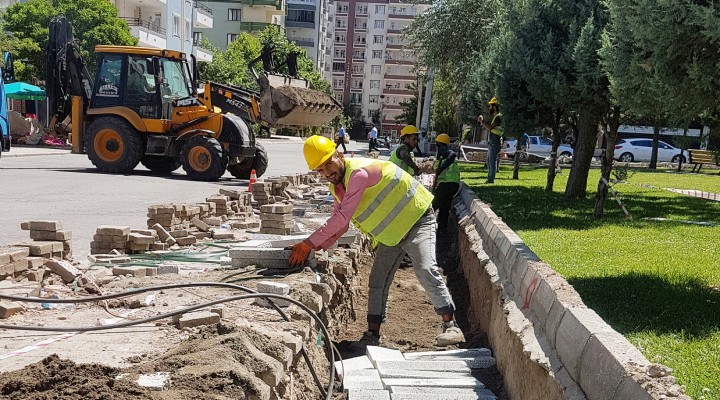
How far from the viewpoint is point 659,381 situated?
317cm

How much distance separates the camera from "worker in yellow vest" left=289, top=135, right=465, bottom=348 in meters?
6.07

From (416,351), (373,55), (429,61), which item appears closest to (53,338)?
(416,351)

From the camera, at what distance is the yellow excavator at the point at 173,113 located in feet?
56.5

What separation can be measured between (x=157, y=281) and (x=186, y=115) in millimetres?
11914

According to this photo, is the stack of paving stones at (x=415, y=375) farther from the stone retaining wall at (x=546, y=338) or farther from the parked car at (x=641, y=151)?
the parked car at (x=641, y=151)

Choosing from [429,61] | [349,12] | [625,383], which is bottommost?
[625,383]

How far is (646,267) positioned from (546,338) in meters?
3.09

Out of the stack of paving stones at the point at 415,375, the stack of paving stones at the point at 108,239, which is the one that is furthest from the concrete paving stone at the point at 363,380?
the stack of paving stones at the point at 108,239

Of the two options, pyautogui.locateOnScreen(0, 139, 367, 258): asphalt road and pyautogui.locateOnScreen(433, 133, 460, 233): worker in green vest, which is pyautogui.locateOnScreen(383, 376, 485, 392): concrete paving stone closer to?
pyautogui.locateOnScreen(0, 139, 367, 258): asphalt road

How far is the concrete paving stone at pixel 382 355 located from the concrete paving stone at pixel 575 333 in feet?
5.89

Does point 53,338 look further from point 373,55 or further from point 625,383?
point 373,55

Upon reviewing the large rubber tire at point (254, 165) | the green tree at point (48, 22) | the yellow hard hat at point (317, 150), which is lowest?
the large rubber tire at point (254, 165)

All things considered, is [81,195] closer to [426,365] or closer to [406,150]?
[406,150]

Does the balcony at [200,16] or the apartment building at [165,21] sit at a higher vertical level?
the balcony at [200,16]
